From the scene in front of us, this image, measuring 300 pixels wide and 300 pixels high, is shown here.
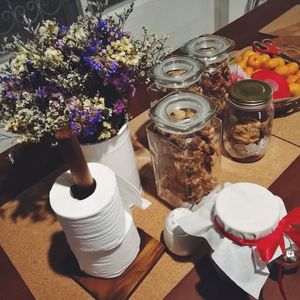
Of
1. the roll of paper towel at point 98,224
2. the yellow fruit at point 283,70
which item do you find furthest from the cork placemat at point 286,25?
the roll of paper towel at point 98,224

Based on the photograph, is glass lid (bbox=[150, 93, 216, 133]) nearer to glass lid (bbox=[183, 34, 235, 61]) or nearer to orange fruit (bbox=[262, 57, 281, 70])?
glass lid (bbox=[183, 34, 235, 61])

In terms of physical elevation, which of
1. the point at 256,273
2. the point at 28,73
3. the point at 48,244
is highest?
the point at 28,73

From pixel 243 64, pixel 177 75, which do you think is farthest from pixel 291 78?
pixel 177 75

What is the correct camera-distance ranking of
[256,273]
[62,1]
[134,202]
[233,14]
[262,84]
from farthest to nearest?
[233,14], [62,1], [262,84], [134,202], [256,273]

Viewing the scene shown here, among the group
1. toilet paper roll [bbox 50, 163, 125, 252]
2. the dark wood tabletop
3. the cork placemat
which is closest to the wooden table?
the dark wood tabletop

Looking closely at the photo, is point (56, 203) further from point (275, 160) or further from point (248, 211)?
point (275, 160)

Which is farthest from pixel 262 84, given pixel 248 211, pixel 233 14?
pixel 233 14

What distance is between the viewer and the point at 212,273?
539mm

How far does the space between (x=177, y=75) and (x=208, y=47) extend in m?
0.14

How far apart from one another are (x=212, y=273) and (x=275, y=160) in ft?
1.00

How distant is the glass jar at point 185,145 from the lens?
1.82 ft

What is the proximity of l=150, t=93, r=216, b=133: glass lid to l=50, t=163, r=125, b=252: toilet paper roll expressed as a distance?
13cm

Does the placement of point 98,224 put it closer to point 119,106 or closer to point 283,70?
point 119,106

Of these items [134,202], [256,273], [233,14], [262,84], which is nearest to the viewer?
[256,273]
